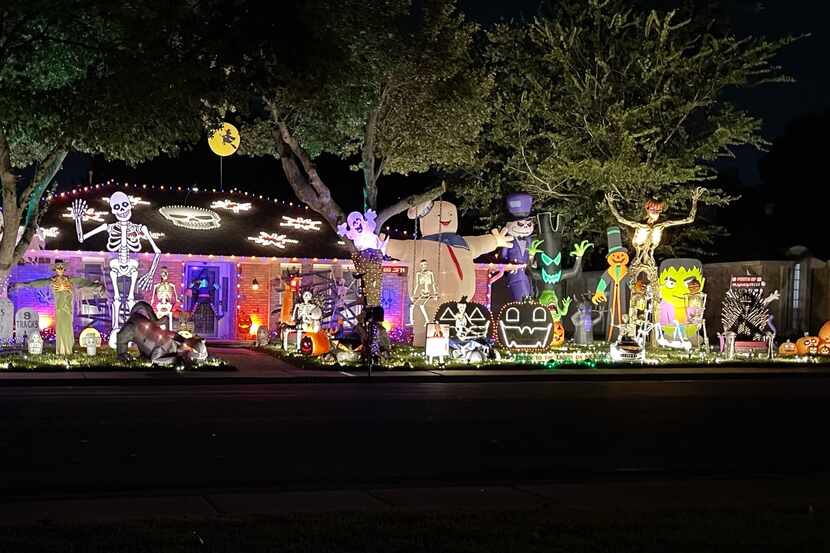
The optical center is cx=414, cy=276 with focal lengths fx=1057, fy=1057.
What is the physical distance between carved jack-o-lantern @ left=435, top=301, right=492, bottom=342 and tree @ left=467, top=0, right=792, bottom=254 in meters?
6.82

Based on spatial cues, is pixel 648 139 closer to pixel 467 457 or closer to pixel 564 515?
pixel 467 457

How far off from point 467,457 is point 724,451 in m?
3.10

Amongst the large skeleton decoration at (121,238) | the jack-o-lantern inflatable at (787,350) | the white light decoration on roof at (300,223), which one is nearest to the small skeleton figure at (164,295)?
the large skeleton decoration at (121,238)

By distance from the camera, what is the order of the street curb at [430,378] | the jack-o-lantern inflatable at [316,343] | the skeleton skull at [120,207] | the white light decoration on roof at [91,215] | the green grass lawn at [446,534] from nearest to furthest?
the green grass lawn at [446,534] → the street curb at [430,378] → the skeleton skull at [120,207] → the jack-o-lantern inflatable at [316,343] → the white light decoration on roof at [91,215]

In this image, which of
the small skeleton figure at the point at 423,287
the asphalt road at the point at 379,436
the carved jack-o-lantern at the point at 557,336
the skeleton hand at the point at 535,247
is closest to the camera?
the asphalt road at the point at 379,436

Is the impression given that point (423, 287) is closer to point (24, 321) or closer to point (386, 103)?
point (386, 103)

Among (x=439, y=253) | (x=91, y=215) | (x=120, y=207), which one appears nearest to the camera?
(x=120, y=207)

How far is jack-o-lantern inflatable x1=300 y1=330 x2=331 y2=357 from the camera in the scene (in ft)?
86.3

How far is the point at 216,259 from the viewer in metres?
31.8

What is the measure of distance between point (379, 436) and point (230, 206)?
74.8ft

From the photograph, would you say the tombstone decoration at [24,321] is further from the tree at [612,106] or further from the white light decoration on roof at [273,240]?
the tree at [612,106]

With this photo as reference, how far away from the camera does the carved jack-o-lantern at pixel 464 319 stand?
87.8 ft

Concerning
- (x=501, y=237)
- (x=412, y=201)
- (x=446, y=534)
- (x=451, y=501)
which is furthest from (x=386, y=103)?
(x=446, y=534)

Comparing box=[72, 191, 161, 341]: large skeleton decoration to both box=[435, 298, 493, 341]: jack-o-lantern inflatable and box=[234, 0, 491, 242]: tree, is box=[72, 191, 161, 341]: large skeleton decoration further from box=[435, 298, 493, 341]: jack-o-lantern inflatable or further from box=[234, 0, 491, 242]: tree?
box=[435, 298, 493, 341]: jack-o-lantern inflatable
